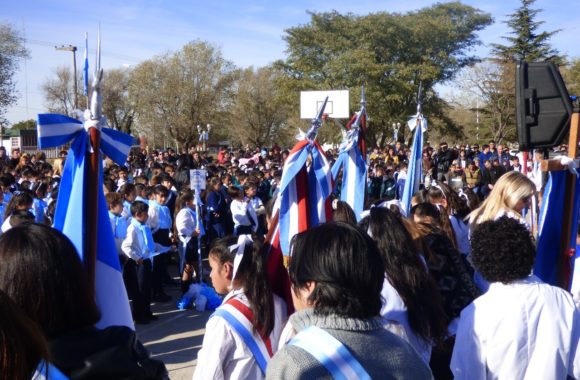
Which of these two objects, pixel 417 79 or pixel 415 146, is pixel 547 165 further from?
pixel 417 79

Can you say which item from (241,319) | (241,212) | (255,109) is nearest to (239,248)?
(241,319)

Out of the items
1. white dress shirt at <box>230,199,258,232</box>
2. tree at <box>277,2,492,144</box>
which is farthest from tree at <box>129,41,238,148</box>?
white dress shirt at <box>230,199,258,232</box>

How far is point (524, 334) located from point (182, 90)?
47.2m

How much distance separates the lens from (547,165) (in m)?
3.62

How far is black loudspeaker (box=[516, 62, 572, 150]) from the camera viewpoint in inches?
154

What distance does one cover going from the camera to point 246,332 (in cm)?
298

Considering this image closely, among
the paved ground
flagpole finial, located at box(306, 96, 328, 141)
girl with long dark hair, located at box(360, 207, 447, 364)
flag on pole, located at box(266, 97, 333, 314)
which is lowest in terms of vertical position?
the paved ground

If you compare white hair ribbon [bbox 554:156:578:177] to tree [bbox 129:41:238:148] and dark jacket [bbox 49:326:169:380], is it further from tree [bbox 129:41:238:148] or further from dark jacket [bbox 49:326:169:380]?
tree [bbox 129:41:238:148]

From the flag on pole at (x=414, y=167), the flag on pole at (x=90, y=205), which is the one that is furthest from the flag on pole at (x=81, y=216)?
the flag on pole at (x=414, y=167)

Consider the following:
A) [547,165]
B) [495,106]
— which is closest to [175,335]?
[547,165]

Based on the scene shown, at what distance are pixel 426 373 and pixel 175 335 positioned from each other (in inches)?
235

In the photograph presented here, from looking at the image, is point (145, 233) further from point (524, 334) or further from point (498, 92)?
point (498, 92)

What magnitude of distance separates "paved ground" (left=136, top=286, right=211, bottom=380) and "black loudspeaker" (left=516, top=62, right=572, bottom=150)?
13.1 feet

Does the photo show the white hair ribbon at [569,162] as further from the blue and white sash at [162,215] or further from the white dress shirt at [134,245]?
the blue and white sash at [162,215]
